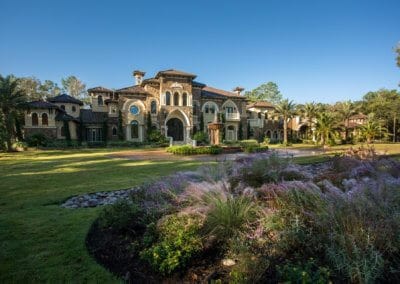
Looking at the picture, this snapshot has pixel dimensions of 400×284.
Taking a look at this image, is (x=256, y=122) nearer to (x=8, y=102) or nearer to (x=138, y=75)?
(x=138, y=75)

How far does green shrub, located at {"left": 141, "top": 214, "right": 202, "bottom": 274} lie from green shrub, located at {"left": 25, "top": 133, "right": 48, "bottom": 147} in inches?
1277

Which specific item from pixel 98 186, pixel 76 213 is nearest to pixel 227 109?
pixel 98 186

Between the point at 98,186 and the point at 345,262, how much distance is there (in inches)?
310

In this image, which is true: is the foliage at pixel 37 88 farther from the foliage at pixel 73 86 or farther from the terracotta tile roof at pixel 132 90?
the terracotta tile roof at pixel 132 90

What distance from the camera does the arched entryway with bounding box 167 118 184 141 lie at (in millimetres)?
36438

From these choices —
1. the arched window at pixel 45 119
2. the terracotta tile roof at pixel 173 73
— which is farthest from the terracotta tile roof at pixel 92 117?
the terracotta tile roof at pixel 173 73

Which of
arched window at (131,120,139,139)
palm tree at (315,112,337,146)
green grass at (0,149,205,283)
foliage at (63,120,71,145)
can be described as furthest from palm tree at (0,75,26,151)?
palm tree at (315,112,337,146)

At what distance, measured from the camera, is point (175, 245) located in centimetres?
318

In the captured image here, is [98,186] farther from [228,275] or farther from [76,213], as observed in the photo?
[228,275]

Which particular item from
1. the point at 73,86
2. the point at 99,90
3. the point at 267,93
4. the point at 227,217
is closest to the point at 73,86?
the point at 73,86

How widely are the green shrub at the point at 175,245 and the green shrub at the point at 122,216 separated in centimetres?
79

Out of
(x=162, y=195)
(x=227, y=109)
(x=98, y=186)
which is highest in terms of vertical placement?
(x=227, y=109)

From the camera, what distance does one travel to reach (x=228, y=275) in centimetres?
289

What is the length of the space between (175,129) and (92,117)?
1242 centimetres
